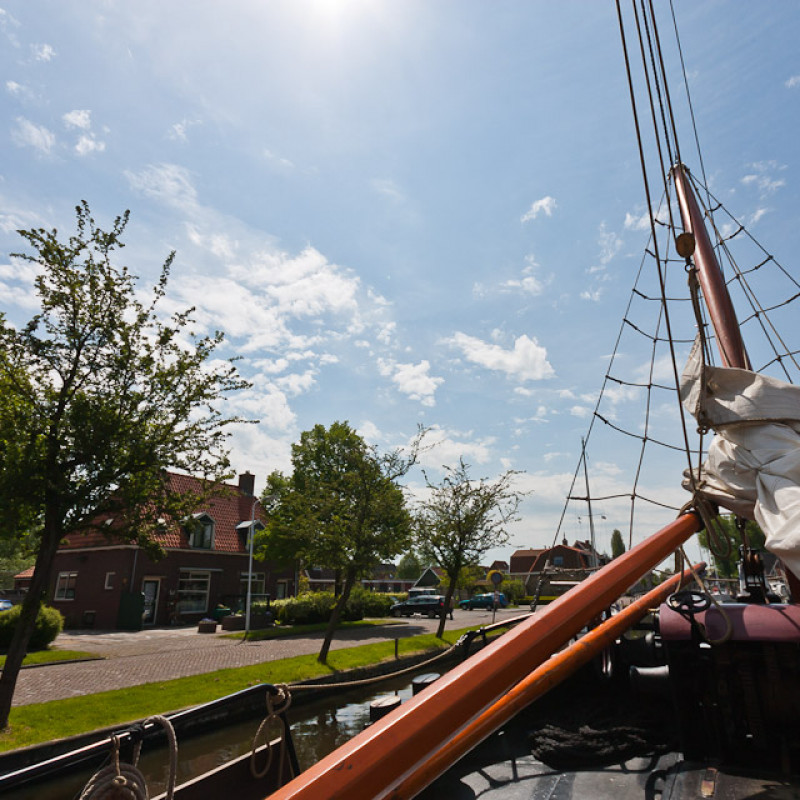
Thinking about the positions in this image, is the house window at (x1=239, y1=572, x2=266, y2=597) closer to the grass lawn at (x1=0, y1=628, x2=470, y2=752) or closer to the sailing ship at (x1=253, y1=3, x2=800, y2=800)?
the grass lawn at (x1=0, y1=628, x2=470, y2=752)

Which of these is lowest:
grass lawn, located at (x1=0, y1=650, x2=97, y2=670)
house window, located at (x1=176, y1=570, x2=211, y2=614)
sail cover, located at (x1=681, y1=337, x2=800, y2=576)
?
grass lawn, located at (x1=0, y1=650, x2=97, y2=670)

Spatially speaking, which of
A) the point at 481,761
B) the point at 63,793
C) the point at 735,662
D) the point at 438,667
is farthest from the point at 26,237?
the point at 438,667

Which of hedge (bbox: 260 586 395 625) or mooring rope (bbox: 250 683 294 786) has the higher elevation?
mooring rope (bbox: 250 683 294 786)

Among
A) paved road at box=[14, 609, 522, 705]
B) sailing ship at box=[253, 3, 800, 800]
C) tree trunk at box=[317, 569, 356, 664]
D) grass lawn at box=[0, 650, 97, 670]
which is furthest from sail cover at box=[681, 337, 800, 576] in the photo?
grass lawn at box=[0, 650, 97, 670]

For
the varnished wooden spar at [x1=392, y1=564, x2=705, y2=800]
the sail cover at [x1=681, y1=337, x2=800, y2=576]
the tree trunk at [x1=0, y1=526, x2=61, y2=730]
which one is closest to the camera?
the varnished wooden spar at [x1=392, y1=564, x2=705, y2=800]

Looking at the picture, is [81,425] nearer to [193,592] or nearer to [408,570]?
A: [193,592]

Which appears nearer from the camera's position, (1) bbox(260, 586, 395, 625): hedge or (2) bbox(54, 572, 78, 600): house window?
(1) bbox(260, 586, 395, 625): hedge

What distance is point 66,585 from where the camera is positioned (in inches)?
1075

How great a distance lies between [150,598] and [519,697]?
27157 mm

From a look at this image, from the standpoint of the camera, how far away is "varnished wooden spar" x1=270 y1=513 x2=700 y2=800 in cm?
157

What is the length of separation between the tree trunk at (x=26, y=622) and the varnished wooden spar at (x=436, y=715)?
8509 millimetres

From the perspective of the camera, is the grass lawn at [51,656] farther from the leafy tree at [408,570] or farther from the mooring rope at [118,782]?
the leafy tree at [408,570]

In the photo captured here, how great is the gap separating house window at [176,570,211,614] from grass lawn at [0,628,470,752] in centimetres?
1494

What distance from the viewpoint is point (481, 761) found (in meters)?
4.61
